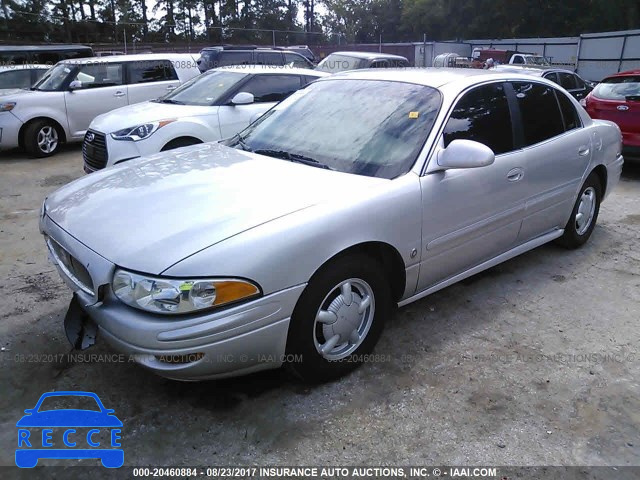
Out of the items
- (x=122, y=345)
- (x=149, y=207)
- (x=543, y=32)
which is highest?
(x=543, y=32)

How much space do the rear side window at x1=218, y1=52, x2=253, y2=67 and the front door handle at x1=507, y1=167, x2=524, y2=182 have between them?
10470 mm

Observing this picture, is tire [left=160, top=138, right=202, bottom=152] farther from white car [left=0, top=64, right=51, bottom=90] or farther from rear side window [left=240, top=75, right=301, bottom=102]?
white car [left=0, top=64, right=51, bottom=90]

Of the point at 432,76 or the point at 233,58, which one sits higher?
the point at 233,58

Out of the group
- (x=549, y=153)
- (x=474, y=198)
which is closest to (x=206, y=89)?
(x=549, y=153)

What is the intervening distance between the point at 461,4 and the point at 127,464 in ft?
183

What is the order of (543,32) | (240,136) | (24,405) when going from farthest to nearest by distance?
(543,32) → (240,136) → (24,405)

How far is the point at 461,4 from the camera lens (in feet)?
166

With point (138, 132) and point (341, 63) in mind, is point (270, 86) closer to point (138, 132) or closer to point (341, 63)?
point (138, 132)

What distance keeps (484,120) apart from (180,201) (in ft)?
6.86

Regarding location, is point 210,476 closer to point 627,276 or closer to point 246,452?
point 246,452

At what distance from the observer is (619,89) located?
8.00 meters

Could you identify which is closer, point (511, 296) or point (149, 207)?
point (149, 207)

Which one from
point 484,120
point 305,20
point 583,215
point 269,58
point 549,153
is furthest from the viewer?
point 305,20

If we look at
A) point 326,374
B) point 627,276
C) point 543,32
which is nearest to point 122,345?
point 326,374
